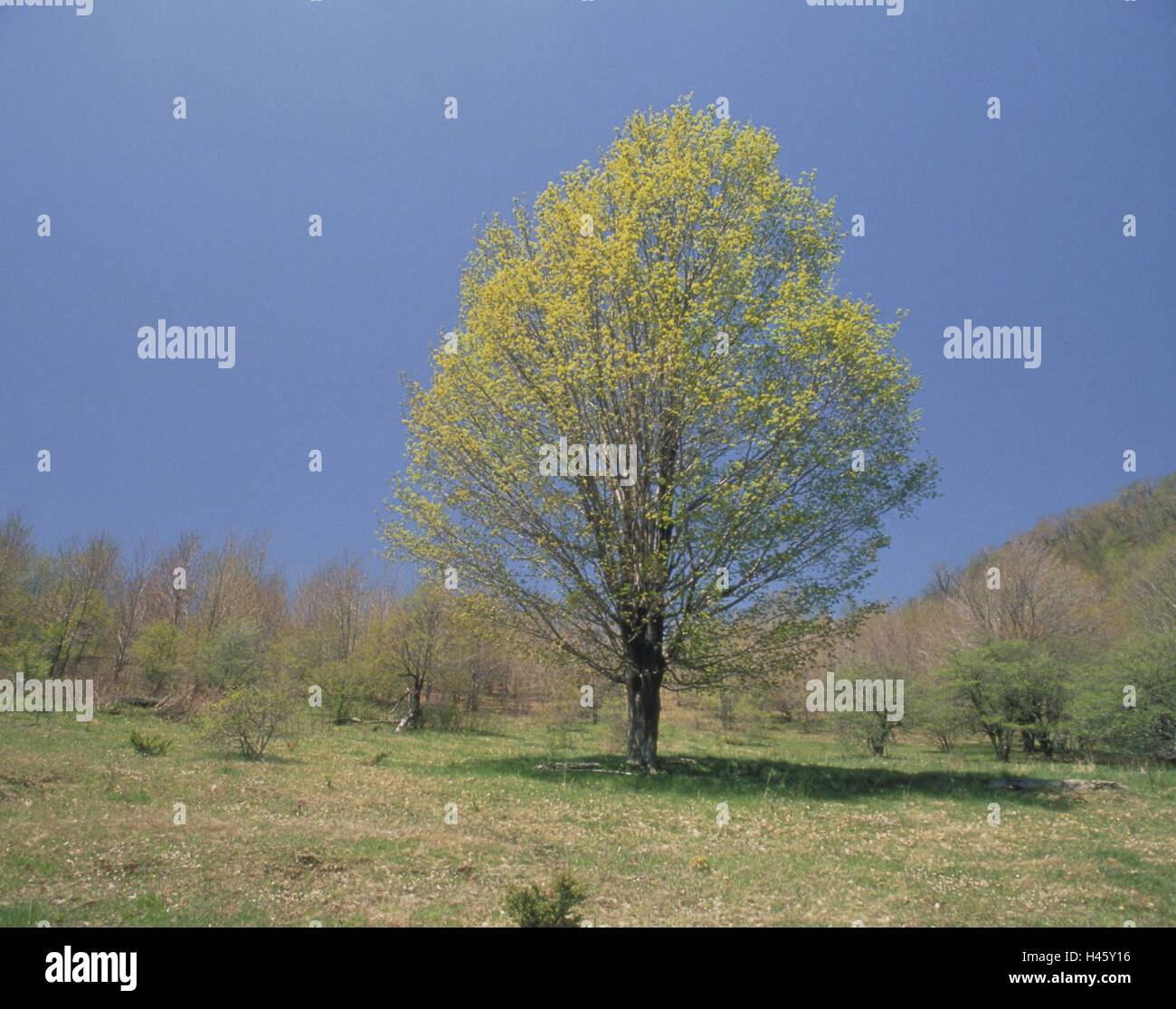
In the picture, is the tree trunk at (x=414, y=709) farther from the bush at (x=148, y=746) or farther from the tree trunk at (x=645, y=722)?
the tree trunk at (x=645, y=722)

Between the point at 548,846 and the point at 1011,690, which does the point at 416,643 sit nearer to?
the point at 548,846

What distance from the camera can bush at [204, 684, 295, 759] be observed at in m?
19.3

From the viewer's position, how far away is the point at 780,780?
61.6 ft

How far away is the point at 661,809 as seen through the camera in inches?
566

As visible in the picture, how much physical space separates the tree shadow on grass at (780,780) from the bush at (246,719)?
6.08 metres

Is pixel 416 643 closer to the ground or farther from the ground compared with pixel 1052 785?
farther from the ground

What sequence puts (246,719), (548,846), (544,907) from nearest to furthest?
(544,907)
(548,846)
(246,719)

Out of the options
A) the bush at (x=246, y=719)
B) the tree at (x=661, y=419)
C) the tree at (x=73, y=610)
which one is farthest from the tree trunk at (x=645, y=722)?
the tree at (x=73, y=610)

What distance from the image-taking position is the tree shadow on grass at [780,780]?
1658cm

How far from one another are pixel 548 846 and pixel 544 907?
4.12 m

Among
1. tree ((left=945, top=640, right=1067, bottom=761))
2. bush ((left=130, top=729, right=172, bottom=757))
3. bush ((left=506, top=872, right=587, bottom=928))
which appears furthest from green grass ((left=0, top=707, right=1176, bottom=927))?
tree ((left=945, top=640, right=1067, bottom=761))

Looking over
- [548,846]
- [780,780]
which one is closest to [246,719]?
[548,846]

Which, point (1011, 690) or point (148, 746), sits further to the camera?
point (1011, 690)
